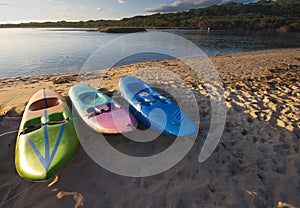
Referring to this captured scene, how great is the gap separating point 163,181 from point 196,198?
51 cm

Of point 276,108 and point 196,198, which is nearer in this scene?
point 196,198

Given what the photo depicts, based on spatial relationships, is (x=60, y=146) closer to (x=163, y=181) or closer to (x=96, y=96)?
(x=163, y=181)

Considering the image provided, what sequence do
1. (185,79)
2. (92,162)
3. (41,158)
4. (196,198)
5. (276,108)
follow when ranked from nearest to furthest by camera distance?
(196,198)
(41,158)
(92,162)
(276,108)
(185,79)

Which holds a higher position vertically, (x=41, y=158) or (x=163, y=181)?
(x=41, y=158)

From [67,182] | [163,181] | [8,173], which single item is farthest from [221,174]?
[8,173]

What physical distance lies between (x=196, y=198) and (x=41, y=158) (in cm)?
227

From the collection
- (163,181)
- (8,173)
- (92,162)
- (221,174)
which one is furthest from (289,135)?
(8,173)

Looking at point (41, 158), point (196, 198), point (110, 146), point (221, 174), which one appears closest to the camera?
point (196, 198)

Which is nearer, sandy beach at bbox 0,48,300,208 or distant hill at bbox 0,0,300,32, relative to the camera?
sandy beach at bbox 0,48,300,208

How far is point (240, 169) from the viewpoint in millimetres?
2680

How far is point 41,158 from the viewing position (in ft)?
7.82

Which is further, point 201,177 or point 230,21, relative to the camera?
point 230,21

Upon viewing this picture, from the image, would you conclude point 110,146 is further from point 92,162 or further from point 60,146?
point 60,146

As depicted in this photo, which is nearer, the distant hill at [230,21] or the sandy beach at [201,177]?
the sandy beach at [201,177]
